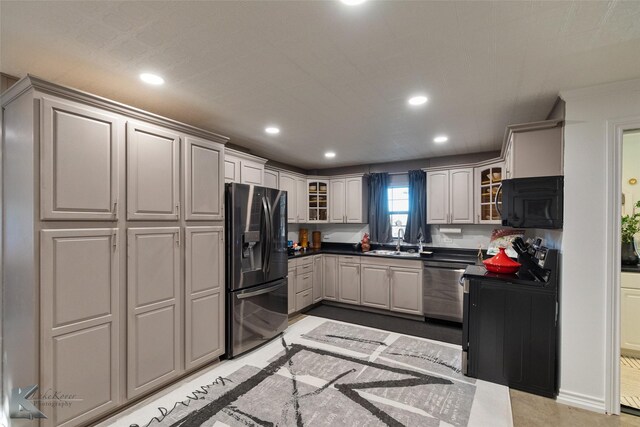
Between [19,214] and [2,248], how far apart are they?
36 cm

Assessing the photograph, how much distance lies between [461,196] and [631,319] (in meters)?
2.13

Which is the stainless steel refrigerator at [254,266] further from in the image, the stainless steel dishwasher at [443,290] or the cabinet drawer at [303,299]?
the stainless steel dishwasher at [443,290]

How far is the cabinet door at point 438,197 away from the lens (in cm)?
424

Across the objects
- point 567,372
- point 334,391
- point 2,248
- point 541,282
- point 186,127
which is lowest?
point 334,391

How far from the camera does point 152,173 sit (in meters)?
2.25

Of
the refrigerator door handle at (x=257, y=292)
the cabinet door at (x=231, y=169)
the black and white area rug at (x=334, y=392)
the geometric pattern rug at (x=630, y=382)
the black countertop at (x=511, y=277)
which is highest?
the cabinet door at (x=231, y=169)

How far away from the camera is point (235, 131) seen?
10.6 feet

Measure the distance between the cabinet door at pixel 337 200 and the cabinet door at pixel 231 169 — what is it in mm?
2216

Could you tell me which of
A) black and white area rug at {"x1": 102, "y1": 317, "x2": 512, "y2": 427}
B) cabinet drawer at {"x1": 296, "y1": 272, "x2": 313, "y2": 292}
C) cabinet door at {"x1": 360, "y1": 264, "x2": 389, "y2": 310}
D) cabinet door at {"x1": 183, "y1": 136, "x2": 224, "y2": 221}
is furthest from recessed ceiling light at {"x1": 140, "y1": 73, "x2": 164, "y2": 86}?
cabinet door at {"x1": 360, "y1": 264, "x2": 389, "y2": 310}

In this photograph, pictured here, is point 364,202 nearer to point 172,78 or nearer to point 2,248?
point 172,78

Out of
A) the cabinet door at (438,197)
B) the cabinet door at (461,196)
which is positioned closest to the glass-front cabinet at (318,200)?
the cabinet door at (438,197)

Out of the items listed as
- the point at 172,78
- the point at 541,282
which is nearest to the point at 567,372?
the point at 541,282

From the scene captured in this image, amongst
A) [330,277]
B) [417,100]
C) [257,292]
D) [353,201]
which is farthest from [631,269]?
[257,292]

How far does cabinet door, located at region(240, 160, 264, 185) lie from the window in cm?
235
